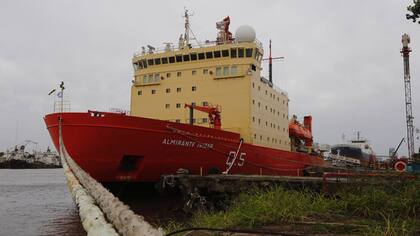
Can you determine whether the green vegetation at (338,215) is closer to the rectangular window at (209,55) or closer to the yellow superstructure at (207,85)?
the yellow superstructure at (207,85)

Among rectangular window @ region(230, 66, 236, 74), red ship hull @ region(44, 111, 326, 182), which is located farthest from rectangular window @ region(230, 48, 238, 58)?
red ship hull @ region(44, 111, 326, 182)

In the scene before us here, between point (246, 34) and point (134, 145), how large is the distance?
34.0 feet

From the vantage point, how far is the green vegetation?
17.7 feet

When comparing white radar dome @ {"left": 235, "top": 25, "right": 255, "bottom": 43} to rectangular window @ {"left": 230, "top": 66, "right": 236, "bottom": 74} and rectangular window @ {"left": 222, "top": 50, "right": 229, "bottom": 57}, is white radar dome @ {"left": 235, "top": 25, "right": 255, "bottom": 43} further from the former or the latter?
rectangular window @ {"left": 230, "top": 66, "right": 236, "bottom": 74}

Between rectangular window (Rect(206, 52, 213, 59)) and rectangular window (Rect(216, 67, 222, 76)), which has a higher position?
rectangular window (Rect(206, 52, 213, 59))

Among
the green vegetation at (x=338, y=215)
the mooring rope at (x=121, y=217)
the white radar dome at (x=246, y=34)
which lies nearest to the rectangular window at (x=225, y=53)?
the white radar dome at (x=246, y=34)

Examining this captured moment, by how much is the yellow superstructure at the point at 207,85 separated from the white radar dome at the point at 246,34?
0.63m

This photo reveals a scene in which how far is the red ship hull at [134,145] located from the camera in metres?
12.9

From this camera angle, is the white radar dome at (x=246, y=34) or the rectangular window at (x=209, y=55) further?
the white radar dome at (x=246, y=34)

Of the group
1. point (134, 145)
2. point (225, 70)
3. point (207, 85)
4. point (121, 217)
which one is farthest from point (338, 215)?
point (225, 70)

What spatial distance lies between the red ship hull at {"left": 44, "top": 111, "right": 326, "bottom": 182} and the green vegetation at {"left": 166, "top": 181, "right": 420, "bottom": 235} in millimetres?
6445

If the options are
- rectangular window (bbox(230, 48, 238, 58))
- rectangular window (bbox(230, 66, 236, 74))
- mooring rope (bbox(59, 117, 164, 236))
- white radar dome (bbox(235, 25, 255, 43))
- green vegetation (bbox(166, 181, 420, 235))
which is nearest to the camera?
mooring rope (bbox(59, 117, 164, 236))

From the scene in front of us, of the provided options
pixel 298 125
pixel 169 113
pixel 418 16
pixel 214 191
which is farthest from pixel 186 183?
pixel 298 125

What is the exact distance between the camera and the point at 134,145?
1335 centimetres
